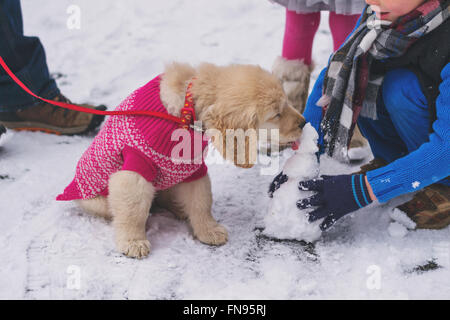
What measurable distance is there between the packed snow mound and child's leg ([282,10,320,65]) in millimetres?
846

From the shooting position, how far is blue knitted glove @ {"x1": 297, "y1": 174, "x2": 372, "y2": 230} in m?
1.67

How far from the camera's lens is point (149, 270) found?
5.42ft

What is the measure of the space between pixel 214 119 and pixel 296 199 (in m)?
0.51

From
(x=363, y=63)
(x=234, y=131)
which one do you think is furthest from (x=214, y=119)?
(x=363, y=63)

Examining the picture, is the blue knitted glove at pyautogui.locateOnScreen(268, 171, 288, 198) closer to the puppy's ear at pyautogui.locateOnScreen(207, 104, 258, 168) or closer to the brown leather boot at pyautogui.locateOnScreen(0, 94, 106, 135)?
the puppy's ear at pyautogui.locateOnScreen(207, 104, 258, 168)

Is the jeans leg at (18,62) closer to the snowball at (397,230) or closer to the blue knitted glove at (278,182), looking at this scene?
the blue knitted glove at (278,182)

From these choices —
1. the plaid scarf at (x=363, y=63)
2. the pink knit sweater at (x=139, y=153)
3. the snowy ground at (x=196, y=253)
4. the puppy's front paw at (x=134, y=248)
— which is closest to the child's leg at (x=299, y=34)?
the plaid scarf at (x=363, y=63)

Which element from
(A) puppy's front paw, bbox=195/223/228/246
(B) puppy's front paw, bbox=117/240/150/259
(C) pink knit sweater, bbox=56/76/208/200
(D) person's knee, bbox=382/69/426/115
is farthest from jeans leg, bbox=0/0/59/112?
(D) person's knee, bbox=382/69/426/115

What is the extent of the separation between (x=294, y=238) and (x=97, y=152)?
921 millimetres

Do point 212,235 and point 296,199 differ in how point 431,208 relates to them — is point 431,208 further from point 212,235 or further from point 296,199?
point 212,235

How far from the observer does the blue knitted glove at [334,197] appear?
1.67 m

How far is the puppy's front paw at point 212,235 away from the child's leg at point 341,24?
54.0 inches
